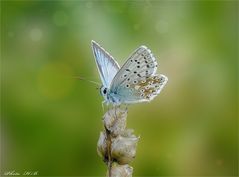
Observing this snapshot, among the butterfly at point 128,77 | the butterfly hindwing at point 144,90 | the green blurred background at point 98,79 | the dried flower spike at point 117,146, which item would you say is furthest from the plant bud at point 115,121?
the green blurred background at point 98,79

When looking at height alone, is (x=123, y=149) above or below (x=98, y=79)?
below

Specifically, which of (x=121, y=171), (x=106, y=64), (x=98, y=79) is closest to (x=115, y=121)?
(x=121, y=171)

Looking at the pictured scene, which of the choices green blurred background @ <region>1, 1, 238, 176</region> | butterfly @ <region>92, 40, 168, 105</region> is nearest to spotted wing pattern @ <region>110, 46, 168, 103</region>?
butterfly @ <region>92, 40, 168, 105</region>

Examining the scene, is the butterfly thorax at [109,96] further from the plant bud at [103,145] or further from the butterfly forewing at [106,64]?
the plant bud at [103,145]

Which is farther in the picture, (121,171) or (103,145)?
(103,145)

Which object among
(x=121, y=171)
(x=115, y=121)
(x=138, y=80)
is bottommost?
(x=121, y=171)

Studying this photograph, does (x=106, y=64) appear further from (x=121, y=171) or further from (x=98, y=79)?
(x=98, y=79)
